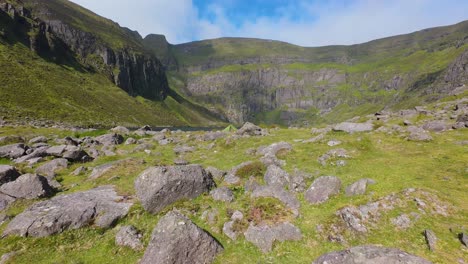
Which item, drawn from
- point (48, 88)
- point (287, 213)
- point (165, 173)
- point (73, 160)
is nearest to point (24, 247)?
point (165, 173)

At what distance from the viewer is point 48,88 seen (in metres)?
172

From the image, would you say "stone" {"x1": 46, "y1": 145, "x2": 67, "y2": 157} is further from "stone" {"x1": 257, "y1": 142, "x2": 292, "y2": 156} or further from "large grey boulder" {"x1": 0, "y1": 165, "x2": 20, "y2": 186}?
"stone" {"x1": 257, "y1": 142, "x2": 292, "y2": 156}

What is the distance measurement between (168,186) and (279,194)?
760 cm

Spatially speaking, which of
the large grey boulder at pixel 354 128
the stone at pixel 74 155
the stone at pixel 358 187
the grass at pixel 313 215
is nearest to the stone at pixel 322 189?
the grass at pixel 313 215

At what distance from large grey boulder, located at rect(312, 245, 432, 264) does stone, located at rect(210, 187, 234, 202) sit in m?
7.80

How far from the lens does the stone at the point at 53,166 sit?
28994 mm

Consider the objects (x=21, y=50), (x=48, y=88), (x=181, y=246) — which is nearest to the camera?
(x=181, y=246)

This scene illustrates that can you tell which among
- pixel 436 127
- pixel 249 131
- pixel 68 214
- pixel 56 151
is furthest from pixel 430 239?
pixel 56 151

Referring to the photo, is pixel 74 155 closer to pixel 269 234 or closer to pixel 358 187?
pixel 269 234

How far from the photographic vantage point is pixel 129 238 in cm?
1522

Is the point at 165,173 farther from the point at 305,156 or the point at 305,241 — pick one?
the point at 305,156

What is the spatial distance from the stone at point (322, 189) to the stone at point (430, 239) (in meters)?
5.61

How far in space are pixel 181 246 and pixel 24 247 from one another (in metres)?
8.69

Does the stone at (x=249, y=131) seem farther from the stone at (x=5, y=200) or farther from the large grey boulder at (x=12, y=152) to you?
the stone at (x=5, y=200)
